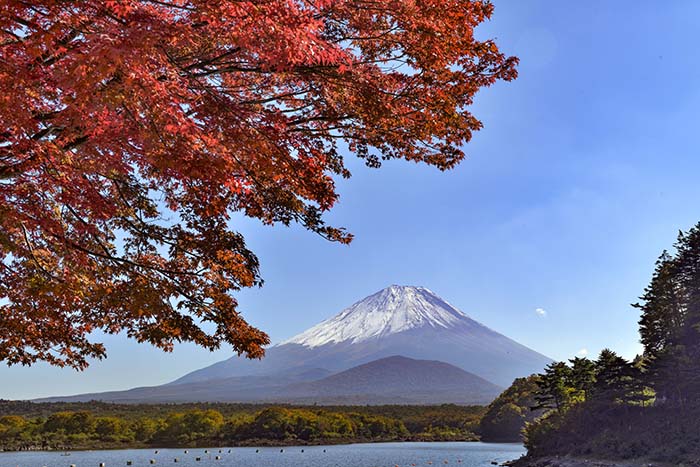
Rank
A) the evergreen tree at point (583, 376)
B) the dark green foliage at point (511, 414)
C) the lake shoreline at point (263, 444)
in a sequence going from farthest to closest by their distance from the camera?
the dark green foliage at point (511, 414) → the lake shoreline at point (263, 444) → the evergreen tree at point (583, 376)

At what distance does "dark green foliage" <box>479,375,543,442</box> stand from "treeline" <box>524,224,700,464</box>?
118ft

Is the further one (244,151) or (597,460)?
(597,460)

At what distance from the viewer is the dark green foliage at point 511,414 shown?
293 ft

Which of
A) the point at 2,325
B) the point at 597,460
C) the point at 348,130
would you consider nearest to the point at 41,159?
the point at 348,130

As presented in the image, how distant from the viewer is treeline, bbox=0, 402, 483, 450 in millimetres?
88812

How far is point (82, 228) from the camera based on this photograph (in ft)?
31.6

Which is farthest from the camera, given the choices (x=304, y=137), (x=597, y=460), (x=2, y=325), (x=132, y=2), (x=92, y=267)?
(x=597, y=460)

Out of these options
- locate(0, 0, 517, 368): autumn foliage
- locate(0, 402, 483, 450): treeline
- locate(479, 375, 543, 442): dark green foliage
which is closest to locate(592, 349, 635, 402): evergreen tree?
locate(479, 375, 543, 442): dark green foliage

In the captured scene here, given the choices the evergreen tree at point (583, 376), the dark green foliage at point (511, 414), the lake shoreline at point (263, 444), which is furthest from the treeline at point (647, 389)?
the lake shoreline at point (263, 444)

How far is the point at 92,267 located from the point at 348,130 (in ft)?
15.5

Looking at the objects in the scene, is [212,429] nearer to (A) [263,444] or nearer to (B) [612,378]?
(A) [263,444]

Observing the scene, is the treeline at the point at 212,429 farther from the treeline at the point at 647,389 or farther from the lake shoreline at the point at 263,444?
the treeline at the point at 647,389

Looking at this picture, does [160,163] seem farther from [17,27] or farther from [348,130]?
[348,130]

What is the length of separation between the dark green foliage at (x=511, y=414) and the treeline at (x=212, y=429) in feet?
29.4
